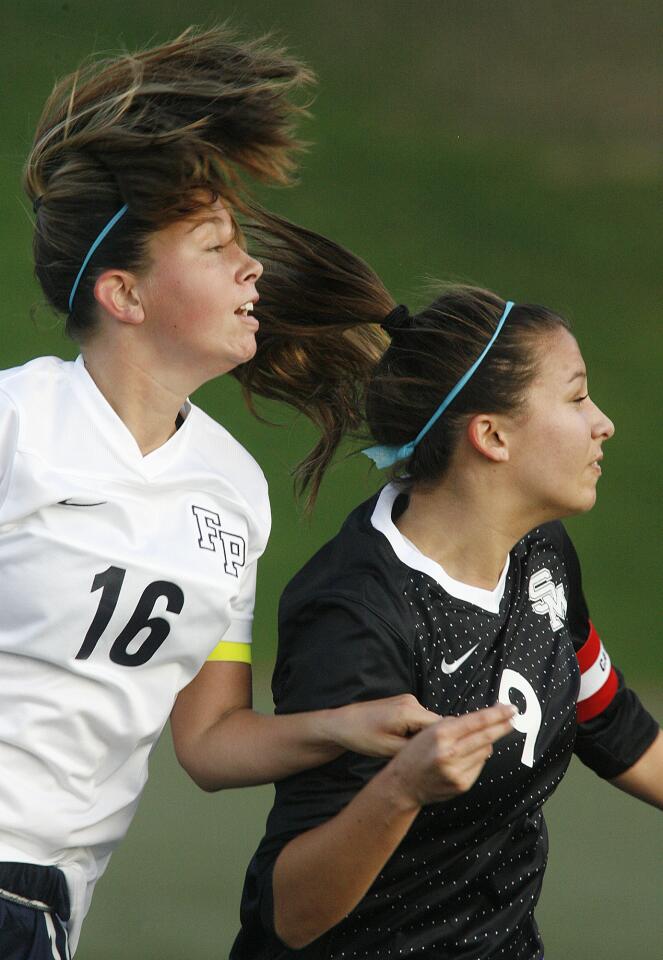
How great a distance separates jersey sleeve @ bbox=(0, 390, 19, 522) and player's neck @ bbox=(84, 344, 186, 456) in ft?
0.41

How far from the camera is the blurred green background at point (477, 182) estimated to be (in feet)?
9.24

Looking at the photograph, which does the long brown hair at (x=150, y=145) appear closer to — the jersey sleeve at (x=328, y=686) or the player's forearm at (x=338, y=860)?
the jersey sleeve at (x=328, y=686)

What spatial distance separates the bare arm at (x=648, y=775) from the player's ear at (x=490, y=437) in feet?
1.39

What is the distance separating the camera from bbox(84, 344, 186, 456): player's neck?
144 cm

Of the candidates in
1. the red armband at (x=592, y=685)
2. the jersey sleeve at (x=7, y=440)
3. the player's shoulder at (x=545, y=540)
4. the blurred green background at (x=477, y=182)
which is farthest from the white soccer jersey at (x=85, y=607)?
the blurred green background at (x=477, y=182)

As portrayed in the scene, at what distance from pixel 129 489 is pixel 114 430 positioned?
0.06 metres

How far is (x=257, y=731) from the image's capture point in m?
1.41

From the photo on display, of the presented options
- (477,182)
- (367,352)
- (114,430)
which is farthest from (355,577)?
(477,182)

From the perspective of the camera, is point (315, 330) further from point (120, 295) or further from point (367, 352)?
point (120, 295)

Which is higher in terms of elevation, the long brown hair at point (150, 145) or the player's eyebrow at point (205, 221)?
the long brown hair at point (150, 145)

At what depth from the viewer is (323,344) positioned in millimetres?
1688

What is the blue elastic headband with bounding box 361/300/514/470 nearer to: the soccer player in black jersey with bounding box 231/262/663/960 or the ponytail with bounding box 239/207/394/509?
the soccer player in black jersey with bounding box 231/262/663/960

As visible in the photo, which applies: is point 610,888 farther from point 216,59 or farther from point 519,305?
point 216,59

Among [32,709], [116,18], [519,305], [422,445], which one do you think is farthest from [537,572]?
[116,18]
